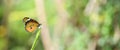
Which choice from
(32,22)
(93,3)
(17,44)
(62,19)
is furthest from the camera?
(17,44)

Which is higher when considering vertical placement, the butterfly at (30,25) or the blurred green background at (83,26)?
the butterfly at (30,25)

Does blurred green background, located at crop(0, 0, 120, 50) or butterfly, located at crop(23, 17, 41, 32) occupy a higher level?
butterfly, located at crop(23, 17, 41, 32)

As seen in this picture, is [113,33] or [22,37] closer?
[113,33]

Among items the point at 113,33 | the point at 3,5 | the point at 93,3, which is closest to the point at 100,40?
the point at 113,33

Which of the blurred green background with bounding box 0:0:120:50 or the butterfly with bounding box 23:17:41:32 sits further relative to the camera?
the blurred green background with bounding box 0:0:120:50

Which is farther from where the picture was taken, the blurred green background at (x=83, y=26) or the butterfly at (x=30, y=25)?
the blurred green background at (x=83, y=26)

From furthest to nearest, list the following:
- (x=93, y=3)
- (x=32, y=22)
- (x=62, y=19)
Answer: (x=62, y=19) → (x=93, y=3) → (x=32, y=22)

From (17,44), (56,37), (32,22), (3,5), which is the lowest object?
(17,44)

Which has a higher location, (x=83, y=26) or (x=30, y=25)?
(x=30, y=25)

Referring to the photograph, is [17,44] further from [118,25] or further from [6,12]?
[118,25]

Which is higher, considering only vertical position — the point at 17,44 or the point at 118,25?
the point at 118,25

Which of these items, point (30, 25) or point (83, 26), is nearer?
point (30, 25)
